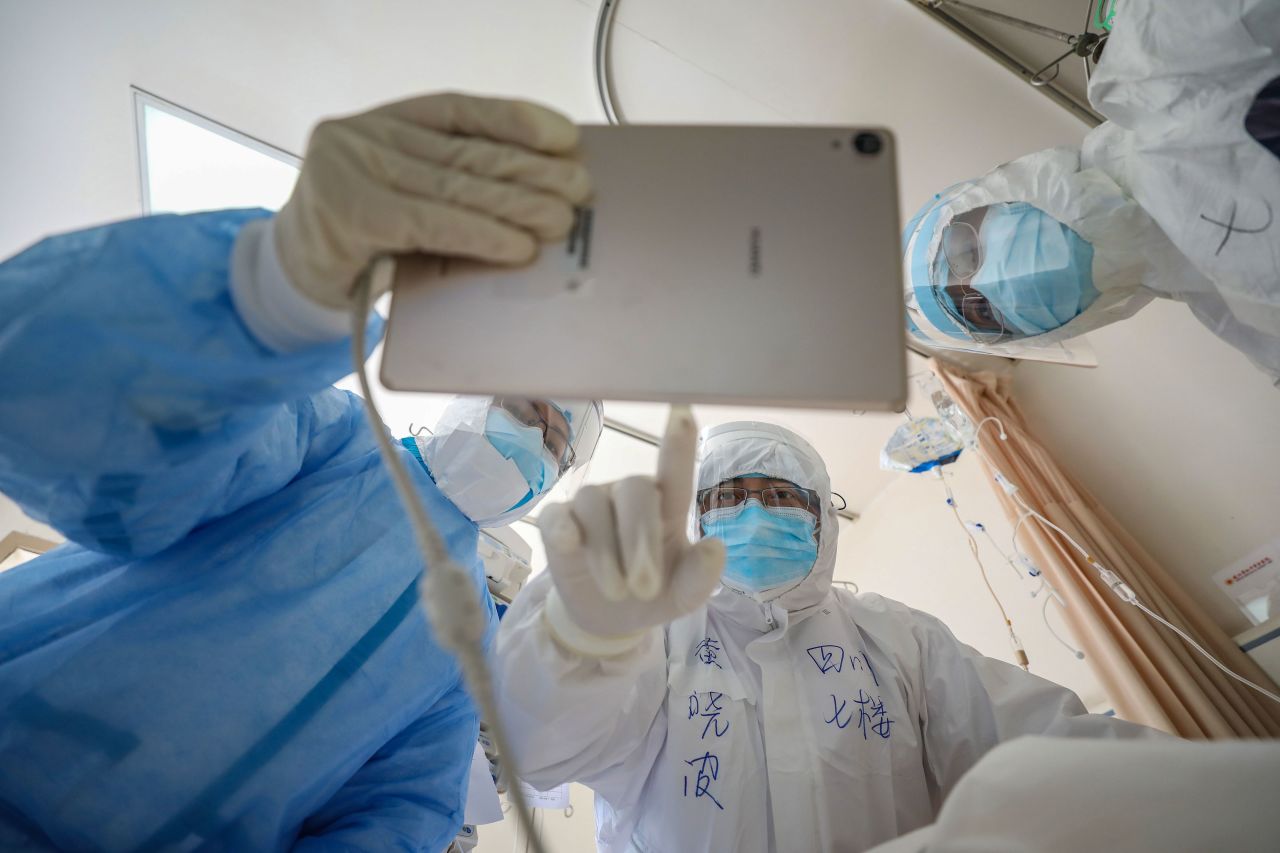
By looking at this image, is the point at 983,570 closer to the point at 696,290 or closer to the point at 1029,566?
the point at 1029,566

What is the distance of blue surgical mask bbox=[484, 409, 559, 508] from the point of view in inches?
46.3

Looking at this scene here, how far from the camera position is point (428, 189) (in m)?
0.58

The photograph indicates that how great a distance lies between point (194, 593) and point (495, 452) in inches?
19.6

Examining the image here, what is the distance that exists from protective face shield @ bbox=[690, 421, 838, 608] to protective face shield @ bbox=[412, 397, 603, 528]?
1.09ft

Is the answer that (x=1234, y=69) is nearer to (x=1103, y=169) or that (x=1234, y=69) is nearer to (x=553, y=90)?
(x=1103, y=169)

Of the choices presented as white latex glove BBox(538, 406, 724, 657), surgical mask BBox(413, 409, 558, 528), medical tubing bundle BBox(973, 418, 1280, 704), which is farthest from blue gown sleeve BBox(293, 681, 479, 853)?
medical tubing bundle BBox(973, 418, 1280, 704)

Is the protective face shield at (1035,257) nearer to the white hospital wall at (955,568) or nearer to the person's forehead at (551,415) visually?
the person's forehead at (551,415)

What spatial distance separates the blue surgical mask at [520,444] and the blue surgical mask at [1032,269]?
0.82 meters

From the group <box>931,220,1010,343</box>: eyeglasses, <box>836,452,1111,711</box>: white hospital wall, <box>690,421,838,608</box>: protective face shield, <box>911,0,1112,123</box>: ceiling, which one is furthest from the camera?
<box>836,452,1111,711</box>: white hospital wall

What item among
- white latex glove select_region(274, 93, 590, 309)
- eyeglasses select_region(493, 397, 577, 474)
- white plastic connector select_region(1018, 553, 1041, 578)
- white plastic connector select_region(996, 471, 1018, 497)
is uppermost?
white plastic connector select_region(996, 471, 1018, 497)


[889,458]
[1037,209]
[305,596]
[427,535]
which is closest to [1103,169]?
[1037,209]

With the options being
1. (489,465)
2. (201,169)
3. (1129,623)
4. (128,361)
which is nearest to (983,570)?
(1129,623)

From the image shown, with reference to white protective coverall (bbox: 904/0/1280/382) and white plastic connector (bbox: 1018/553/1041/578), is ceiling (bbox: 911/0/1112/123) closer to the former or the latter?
white protective coverall (bbox: 904/0/1280/382)

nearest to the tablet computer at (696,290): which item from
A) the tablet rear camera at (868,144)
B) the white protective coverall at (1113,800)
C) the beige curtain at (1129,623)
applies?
the tablet rear camera at (868,144)
